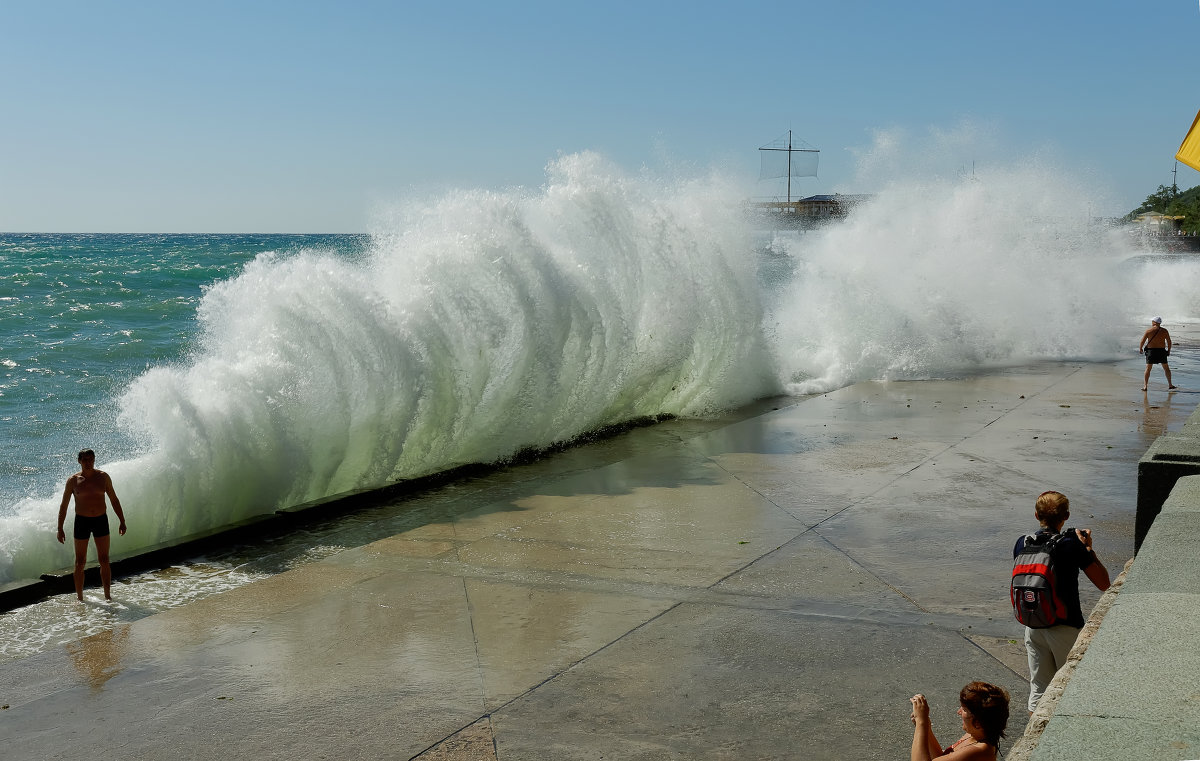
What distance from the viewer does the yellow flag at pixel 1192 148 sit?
5.98m

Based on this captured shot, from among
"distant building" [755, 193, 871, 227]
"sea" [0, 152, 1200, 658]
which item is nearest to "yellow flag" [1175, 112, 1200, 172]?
"sea" [0, 152, 1200, 658]

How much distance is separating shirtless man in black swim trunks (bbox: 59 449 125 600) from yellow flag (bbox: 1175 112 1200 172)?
25.1 feet

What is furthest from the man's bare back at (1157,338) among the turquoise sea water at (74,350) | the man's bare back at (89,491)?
the man's bare back at (89,491)

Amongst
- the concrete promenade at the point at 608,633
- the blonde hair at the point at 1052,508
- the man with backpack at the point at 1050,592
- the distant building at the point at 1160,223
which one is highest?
the distant building at the point at 1160,223

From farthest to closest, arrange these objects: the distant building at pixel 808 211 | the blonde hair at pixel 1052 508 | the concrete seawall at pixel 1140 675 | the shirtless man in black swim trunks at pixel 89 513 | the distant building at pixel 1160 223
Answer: the distant building at pixel 1160 223 → the distant building at pixel 808 211 → the shirtless man in black swim trunks at pixel 89 513 → the blonde hair at pixel 1052 508 → the concrete seawall at pixel 1140 675

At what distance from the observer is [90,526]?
754 centimetres

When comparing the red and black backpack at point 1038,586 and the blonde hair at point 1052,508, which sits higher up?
the blonde hair at point 1052,508

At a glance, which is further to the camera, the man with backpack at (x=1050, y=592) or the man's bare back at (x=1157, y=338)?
the man's bare back at (x=1157, y=338)

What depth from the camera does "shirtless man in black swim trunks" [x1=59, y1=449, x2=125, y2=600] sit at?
7359mm

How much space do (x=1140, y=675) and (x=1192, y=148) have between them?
4.41 meters

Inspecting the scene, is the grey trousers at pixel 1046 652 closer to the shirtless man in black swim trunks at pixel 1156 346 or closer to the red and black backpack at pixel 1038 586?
the red and black backpack at pixel 1038 586

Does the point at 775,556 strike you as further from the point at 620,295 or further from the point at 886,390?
the point at 886,390

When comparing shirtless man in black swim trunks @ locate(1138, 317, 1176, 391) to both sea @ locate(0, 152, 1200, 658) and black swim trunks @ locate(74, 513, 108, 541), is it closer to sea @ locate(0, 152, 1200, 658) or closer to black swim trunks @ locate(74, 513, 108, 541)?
sea @ locate(0, 152, 1200, 658)

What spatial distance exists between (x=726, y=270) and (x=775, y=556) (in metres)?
10.5
